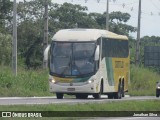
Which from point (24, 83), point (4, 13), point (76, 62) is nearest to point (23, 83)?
point (24, 83)

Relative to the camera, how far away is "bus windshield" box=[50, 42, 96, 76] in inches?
1436

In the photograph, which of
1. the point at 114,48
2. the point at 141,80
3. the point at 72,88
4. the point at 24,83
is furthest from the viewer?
the point at 141,80

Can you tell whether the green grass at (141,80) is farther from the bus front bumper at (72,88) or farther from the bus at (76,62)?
the bus front bumper at (72,88)

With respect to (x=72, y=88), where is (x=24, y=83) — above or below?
below

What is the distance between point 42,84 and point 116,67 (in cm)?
856

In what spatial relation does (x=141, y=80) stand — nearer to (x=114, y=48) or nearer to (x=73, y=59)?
(x=114, y=48)

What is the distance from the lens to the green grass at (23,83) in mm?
43094

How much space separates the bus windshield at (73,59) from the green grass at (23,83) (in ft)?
20.9

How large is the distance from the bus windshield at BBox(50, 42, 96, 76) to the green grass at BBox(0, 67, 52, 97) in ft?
20.9

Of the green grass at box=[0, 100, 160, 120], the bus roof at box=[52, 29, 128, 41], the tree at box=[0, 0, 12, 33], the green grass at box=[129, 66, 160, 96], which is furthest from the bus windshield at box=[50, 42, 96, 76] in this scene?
the tree at box=[0, 0, 12, 33]

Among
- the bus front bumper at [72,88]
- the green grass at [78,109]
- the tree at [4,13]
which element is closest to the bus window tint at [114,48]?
the bus front bumper at [72,88]

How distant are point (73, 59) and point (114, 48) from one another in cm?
507

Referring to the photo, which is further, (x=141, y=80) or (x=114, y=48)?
(x=141, y=80)

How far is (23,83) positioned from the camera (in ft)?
151
